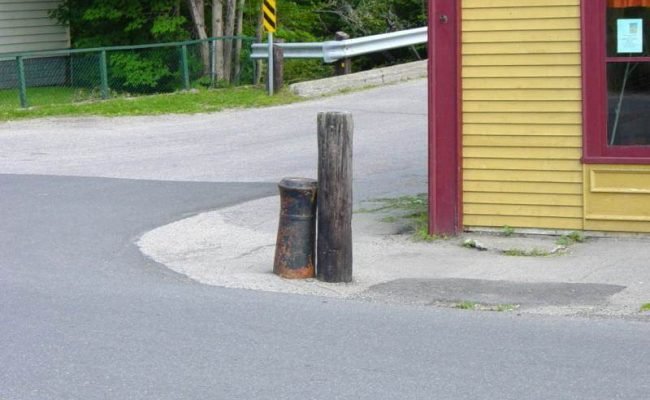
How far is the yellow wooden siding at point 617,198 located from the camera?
1024 centimetres

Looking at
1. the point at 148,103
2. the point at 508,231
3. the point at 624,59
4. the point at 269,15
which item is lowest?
the point at 508,231

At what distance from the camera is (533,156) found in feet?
34.3

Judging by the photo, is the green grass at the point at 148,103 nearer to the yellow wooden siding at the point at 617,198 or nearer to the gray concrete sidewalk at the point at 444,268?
the gray concrete sidewalk at the point at 444,268

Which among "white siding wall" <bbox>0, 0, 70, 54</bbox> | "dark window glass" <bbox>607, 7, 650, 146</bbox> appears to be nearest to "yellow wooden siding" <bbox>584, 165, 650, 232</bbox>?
"dark window glass" <bbox>607, 7, 650, 146</bbox>

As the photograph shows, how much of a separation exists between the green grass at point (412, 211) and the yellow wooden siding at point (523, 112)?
0.59 meters

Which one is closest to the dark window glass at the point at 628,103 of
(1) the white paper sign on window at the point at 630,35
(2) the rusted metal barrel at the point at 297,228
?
(1) the white paper sign on window at the point at 630,35

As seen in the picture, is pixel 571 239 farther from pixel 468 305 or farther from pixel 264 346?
pixel 264 346

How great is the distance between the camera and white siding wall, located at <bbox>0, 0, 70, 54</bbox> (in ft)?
86.9

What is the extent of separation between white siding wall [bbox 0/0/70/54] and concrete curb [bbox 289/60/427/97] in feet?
25.3

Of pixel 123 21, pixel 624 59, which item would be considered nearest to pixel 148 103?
pixel 123 21

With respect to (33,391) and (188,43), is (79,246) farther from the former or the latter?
(188,43)

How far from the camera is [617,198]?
10.3 m

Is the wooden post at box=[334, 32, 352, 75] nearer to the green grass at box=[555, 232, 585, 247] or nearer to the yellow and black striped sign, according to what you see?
the yellow and black striped sign

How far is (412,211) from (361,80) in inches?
436
